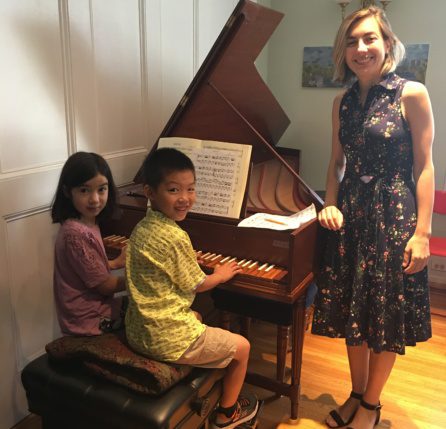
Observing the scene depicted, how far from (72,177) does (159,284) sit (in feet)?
1.72

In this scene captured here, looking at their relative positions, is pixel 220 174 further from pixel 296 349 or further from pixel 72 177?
pixel 296 349

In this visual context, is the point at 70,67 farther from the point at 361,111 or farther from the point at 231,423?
the point at 231,423

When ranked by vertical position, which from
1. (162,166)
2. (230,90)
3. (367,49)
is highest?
(367,49)

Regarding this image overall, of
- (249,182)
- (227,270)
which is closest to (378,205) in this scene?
(249,182)

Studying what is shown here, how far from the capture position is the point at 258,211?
2109 millimetres

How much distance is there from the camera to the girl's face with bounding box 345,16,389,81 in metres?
1.73

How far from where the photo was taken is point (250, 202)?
236 centimetres

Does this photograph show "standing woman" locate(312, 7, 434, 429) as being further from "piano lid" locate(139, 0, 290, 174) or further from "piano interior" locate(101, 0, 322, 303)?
"piano lid" locate(139, 0, 290, 174)

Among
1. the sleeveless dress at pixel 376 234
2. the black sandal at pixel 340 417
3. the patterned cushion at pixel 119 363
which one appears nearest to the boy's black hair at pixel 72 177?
the patterned cushion at pixel 119 363

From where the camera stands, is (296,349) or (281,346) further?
(281,346)

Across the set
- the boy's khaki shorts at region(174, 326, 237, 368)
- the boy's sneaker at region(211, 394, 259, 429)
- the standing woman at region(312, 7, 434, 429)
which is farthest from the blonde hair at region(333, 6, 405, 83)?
the boy's sneaker at region(211, 394, 259, 429)

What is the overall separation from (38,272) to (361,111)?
1.48 meters

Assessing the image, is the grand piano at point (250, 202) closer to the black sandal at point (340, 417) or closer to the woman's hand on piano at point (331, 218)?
the woman's hand on piano at point (331, 218)

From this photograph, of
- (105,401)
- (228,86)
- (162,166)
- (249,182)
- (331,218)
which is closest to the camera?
(105,401)
